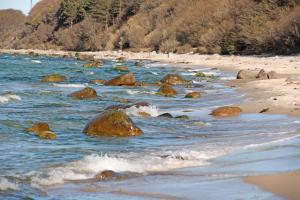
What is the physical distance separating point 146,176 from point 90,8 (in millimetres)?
82532

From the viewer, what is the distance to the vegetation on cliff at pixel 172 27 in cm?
3641

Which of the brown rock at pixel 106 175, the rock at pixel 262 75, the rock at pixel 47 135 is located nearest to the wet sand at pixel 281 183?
the brown rock at pixel 106 175

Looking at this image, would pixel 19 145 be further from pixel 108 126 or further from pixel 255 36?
pixel 255 36

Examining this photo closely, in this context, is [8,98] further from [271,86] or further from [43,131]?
[271,86]

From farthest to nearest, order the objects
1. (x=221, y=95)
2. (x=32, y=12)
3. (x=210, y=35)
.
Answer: (x=32, y=12) → (x=210, y=35) → (x=221, y=95)

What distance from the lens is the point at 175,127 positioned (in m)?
11.7

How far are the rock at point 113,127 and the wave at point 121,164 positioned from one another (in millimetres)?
2163

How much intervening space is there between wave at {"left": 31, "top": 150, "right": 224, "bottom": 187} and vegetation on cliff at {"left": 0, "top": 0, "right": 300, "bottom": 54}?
24.3m

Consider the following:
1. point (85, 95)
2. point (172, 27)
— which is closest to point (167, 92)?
point (85, 95)

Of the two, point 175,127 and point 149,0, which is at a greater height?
point 149,0

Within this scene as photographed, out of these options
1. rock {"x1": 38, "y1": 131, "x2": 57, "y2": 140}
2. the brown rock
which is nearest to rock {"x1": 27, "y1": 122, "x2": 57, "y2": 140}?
rock {"x1": 38, "y1": 131, "x2": 57, "y2": 140}

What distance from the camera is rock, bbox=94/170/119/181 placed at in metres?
7.18

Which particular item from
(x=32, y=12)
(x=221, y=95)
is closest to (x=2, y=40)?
(x=32, y=12)

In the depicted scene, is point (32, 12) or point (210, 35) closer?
point (210, 35)
